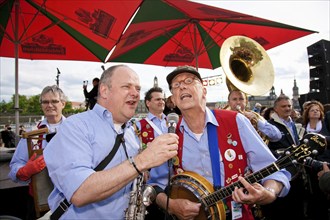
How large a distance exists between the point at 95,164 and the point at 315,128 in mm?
5786

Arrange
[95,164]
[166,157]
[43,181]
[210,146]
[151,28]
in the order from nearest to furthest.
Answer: [166,157] → [95,164] → [210,146] → [43,181] → [151,28]

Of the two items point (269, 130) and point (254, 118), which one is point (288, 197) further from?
point (254, 118)

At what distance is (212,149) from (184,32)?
6458mm

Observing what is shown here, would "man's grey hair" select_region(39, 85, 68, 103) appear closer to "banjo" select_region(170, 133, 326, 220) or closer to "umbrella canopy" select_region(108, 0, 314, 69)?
"banjo" select_region(170, 133, 326, 220)

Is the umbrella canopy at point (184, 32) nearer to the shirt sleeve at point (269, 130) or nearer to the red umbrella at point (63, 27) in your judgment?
the red umbrella at point (63, 27)

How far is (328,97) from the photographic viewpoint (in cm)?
1030

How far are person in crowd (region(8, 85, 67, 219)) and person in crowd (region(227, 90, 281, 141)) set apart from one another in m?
3.19

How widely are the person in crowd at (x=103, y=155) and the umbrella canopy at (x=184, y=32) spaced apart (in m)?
4.07

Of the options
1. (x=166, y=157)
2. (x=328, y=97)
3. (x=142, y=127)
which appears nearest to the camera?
(x=166, y=157)

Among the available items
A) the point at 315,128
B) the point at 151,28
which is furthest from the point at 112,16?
the point at 315,128

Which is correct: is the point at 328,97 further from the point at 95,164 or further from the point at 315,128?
the point at 95,164

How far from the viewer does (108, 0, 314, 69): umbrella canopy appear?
19.0 feet

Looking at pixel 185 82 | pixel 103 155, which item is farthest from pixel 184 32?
pixel 103 155

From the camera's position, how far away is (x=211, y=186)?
2.38 meters
